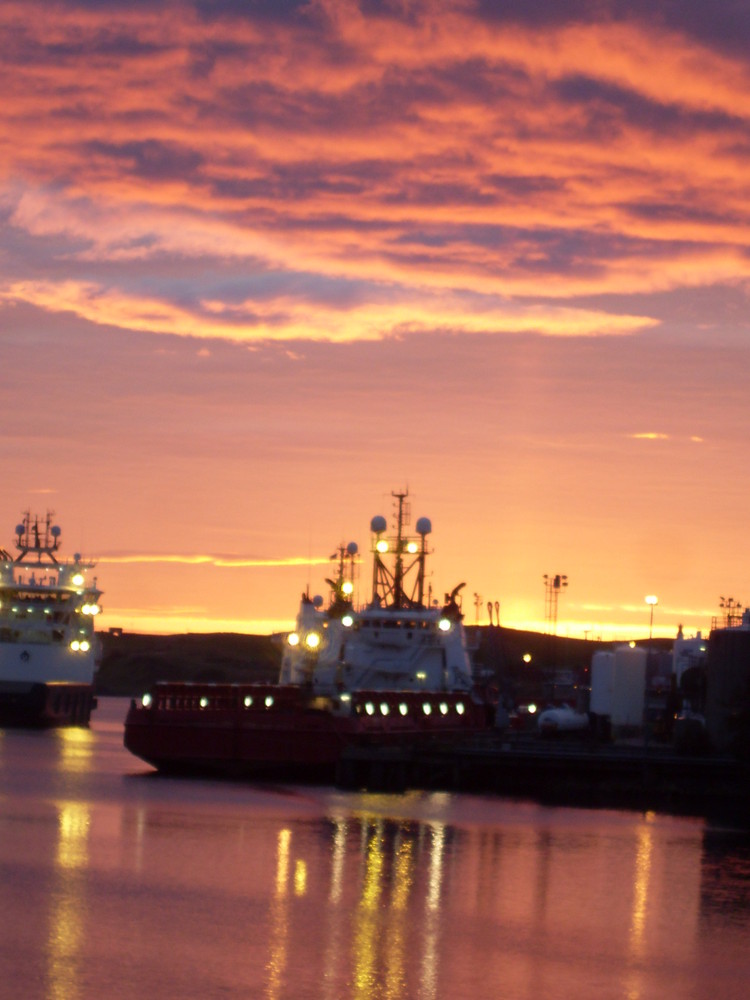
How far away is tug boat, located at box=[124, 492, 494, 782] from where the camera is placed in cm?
5250

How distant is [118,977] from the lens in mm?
23656

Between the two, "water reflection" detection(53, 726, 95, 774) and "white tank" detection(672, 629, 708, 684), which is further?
"white tank" detection(672, 629, 708, 684)

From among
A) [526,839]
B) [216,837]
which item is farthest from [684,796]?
[216,837]

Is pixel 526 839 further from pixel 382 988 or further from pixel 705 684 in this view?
pixel 705 684

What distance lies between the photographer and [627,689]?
72625 millimetres

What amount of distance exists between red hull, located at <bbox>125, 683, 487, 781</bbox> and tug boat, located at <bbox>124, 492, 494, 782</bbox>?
0.03 m

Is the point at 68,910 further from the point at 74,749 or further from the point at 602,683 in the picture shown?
the point at 74,749

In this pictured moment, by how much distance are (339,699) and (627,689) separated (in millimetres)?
21851

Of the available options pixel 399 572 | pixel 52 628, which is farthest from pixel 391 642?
pixel 52 628

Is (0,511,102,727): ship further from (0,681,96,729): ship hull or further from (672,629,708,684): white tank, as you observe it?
(672,629,708,684): white tank

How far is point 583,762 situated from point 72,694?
197 ft

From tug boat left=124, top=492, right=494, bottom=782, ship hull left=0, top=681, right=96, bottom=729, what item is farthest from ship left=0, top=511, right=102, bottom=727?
tug boat left=124, top=492, right=494, bottom=782

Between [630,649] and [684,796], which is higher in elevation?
[630,649]

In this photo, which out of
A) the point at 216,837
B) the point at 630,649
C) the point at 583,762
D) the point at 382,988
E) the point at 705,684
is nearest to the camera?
the point at 382,988
